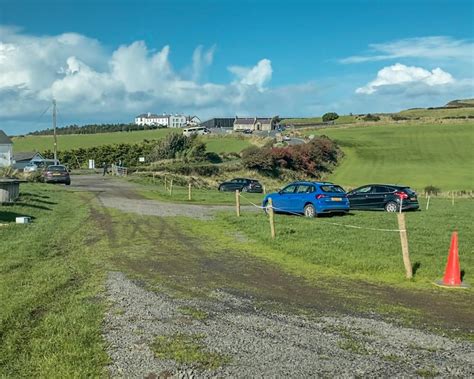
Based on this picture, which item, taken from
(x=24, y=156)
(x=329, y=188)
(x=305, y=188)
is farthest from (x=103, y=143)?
(x=329, y=188)

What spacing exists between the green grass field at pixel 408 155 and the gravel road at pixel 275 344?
49190mm

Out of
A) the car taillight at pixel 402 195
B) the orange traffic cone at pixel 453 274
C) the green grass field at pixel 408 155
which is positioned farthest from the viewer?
the green grass field at pixel 408 155

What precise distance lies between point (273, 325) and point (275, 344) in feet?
2.89

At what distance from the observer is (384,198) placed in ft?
97.0

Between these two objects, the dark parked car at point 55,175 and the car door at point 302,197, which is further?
the dark parked car at point 55,175

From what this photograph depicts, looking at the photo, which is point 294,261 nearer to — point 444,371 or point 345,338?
point 345,338

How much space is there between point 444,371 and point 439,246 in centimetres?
978

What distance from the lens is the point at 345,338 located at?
7160 millimetres

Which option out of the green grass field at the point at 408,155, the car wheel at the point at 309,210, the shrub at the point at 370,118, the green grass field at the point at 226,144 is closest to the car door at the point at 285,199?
the car wheel at the point at 309,210

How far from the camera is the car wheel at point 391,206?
2922 centimetres

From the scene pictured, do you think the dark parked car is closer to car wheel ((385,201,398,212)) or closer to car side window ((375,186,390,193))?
car side window ((375,186,390,193))

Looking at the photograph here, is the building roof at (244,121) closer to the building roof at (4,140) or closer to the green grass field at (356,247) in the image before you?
the building roof at (4,140)

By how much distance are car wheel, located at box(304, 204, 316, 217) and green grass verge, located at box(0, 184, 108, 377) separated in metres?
A: 9.93

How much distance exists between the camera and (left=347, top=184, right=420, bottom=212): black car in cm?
2920
